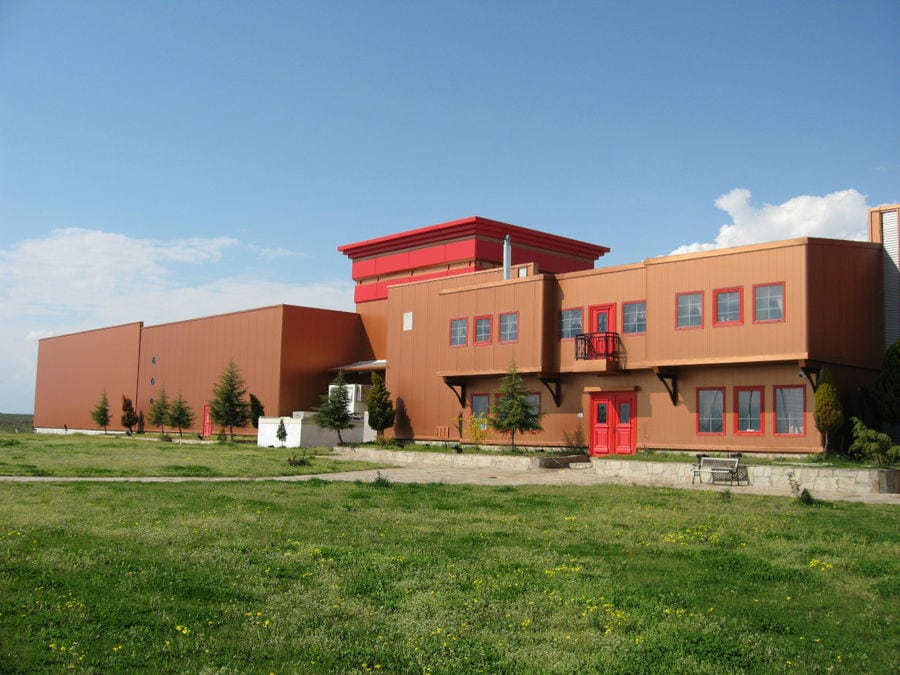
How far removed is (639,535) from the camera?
11.4 meters

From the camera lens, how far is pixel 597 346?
26859 millimetres

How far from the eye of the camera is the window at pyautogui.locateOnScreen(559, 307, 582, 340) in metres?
27.9

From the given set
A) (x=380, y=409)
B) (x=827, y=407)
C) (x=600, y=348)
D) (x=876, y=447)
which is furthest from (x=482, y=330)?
(x=876, y=447)

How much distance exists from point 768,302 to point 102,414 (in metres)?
46.3

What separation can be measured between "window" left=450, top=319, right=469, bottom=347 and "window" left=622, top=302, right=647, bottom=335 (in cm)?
681

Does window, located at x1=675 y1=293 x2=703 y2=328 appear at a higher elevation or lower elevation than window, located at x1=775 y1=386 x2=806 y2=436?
higher

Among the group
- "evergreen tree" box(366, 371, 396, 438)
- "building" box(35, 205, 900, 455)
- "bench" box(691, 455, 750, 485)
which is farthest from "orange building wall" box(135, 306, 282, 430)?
"bench" box(691, 455, 750, 485)

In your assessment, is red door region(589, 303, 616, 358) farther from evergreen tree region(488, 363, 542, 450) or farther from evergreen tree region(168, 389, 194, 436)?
evergreen tree region(168, 389, 194, 436)

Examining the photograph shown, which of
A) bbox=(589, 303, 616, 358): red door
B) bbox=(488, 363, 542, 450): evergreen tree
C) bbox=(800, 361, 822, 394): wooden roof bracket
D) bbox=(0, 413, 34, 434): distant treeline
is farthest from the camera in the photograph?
bbox=(0, 413, 34, 434): distant treeline

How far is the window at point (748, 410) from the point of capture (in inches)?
918

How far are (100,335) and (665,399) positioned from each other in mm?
46480

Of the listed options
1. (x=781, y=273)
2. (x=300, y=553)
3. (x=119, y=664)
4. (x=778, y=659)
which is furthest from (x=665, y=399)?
(x=119, y=664)

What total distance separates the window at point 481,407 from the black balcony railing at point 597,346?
16.0ft

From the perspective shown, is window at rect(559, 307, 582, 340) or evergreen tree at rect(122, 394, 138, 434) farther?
evergreen tree at rect(122, 394, 138, 434)
